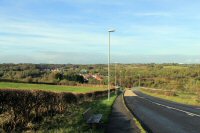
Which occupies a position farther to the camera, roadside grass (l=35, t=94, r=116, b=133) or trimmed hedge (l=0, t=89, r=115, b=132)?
trimmed hedge (l=0, t=89, r=115, b=132)

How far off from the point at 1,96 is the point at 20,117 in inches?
85.0

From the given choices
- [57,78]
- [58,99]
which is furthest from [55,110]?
[57,78]

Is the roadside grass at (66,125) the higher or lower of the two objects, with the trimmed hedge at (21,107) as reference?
lower

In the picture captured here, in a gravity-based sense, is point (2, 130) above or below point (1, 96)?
below

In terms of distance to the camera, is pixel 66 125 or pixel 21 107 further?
pixel 66 125

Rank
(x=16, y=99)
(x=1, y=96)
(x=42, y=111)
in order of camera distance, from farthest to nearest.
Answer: (x=42, y=111)
(x=16, y=99)
(x=1, y=96)

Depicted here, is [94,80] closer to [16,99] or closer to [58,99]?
[58,99]

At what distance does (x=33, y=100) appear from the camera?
2058 centimetres

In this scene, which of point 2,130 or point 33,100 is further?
point 33,100

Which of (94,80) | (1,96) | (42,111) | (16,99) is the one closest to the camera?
(1,96)

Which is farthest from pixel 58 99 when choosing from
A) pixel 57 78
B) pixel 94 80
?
pixel 94 80

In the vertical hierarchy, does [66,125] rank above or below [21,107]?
below

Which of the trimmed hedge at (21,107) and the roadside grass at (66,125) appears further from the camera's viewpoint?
the trimmed hedge at (21,107)

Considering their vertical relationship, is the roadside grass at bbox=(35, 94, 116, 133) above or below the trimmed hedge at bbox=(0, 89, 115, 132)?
below
